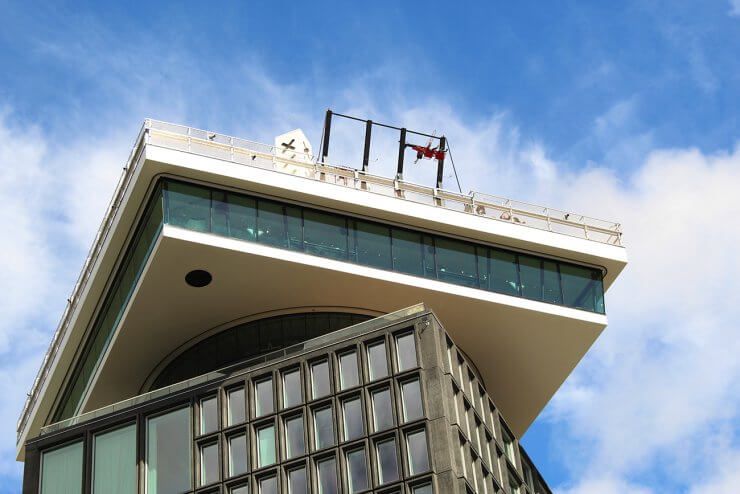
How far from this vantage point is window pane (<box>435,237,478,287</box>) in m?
83.0

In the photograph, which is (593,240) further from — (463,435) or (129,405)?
(129,405)

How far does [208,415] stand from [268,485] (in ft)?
17.0

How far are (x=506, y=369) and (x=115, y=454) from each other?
2313cm

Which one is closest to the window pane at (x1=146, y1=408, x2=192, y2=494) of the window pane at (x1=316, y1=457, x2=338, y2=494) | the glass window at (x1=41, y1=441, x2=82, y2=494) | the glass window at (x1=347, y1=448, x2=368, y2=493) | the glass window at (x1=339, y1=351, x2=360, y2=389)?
the glass window at (x1=41, y1=441, x2=82, y2=494)

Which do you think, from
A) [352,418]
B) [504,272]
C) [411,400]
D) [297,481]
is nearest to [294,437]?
[297,481]

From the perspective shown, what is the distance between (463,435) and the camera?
70.6 metres

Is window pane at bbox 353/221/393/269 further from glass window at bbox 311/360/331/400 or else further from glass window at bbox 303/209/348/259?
glass window at bbox 311/360/331/400

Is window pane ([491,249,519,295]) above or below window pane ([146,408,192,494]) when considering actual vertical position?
above

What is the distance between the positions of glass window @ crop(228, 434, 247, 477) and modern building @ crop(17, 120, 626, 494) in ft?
0.28

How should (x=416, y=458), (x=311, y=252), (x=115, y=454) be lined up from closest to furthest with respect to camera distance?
(x=416, y=458) → (x=115, y=454) → (x=311, y=252)

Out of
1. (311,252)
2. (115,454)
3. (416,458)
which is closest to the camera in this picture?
(416,458)

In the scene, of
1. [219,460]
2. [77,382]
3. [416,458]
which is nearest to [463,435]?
[416,458]

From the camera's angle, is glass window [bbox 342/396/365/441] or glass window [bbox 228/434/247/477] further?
glass window [bbox 228/434/247/477]

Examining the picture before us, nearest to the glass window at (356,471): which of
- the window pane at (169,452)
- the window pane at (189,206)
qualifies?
the window pane at (169,452)
